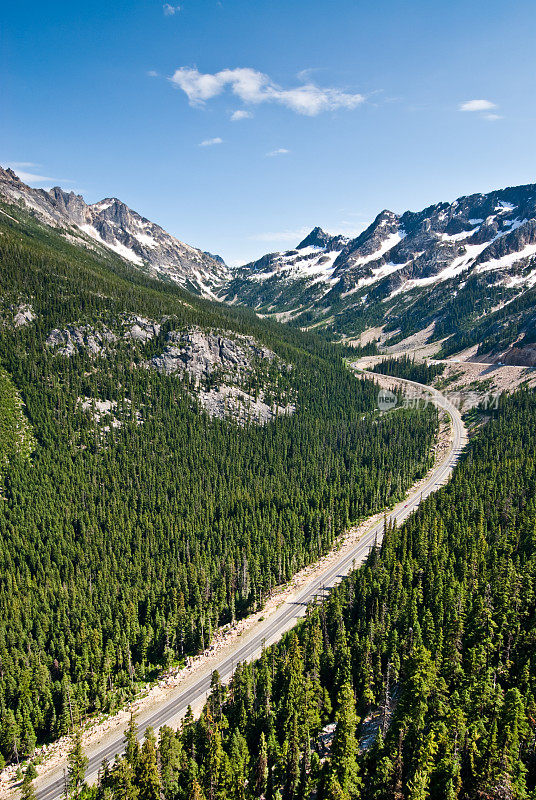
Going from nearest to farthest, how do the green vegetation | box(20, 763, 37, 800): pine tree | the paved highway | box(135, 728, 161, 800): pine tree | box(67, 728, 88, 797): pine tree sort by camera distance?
box(135, 728, 161, 800): pine tree < box(20, 763, 37, 800): pine tree < box(67, 728, 88, 797): pine tree < the paved highway < the green vegetation

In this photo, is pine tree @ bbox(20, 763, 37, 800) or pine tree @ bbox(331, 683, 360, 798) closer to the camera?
pine tree @ bbox(331, 683, 360, 798)

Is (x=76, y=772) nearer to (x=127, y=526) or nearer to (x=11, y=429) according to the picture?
(x=127, y=526)

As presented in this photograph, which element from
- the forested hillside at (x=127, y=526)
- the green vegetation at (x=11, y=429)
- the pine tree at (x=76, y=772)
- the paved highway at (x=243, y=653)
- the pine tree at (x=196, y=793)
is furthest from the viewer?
the green vegetation at (x=11, y=429)

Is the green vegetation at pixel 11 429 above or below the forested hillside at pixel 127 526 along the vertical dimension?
above

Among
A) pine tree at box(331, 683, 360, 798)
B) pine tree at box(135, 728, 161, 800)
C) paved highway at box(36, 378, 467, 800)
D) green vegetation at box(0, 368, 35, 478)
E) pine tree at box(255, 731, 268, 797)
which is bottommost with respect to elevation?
paved highway at box(36, 378, 467, 800)

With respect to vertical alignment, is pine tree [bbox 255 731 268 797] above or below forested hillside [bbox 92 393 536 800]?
below

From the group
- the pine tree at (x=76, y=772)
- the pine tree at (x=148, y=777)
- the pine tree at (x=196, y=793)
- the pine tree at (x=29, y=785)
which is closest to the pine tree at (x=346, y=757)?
the pine tree at (x=196, y=793)

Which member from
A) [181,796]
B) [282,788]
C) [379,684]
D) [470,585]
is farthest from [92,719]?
[470,585]

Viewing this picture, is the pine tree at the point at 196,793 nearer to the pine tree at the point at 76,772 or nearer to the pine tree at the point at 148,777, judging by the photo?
the pine tree at the point at 148,777

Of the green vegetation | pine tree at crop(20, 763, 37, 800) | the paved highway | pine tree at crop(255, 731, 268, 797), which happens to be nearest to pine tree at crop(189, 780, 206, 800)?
pine tree at crop(255, 731, 268, 797)

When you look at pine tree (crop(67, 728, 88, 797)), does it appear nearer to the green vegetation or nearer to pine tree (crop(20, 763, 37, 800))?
pine tree (crop(20, 763, 37, 800))
